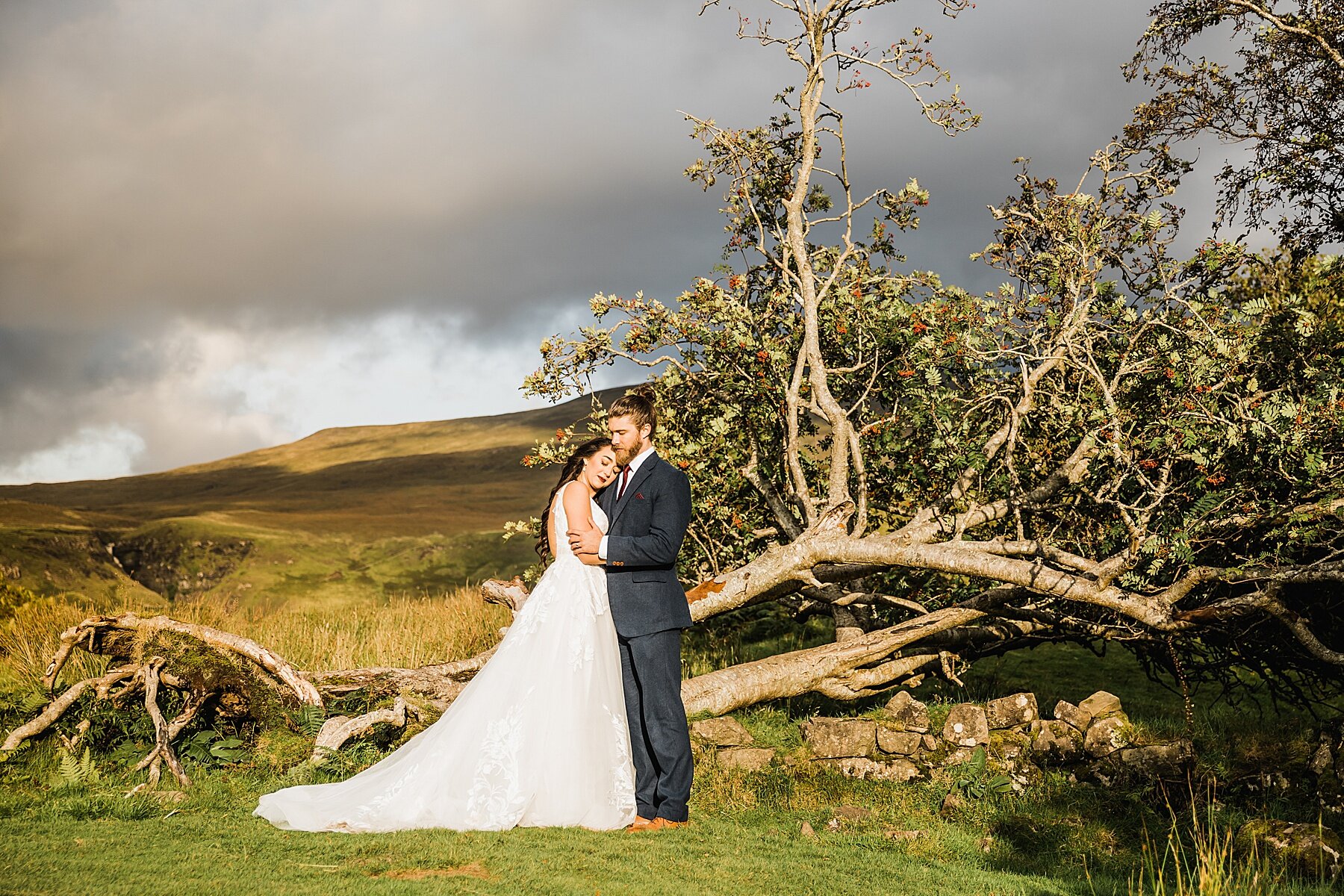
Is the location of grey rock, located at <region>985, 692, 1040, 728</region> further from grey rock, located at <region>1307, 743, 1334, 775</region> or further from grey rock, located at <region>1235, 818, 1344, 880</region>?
grey rock, located at <region>1235, 818, 1344, 880</region>

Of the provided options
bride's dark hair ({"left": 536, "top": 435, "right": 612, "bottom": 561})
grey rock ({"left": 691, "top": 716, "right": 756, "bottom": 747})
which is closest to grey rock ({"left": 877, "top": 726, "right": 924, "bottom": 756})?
grey rock ({"left": 691, "top": 716, "right": 756, "bottom": 747})

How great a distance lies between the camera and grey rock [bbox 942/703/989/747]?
8.35 m

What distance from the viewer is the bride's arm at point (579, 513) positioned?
6.49m

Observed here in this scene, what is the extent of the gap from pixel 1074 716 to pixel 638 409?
5.28 meters

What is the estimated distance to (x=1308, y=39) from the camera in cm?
1390

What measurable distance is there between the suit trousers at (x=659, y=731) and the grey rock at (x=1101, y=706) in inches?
174

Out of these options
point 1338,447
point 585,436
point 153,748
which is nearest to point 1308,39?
point 1338,447

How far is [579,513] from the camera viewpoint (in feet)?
21.4

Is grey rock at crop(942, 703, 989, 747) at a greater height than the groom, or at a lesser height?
lesser

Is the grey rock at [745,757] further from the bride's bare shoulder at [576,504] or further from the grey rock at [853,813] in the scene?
the bride's bare shoulder at [576,504]

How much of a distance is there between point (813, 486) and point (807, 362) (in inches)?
86.7

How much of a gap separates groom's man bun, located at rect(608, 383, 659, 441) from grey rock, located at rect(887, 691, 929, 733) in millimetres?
4418

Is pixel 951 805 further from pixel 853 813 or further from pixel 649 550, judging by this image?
pixel 649 550

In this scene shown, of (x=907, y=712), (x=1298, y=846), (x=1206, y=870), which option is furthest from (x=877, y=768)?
(x=1206, y=870)
